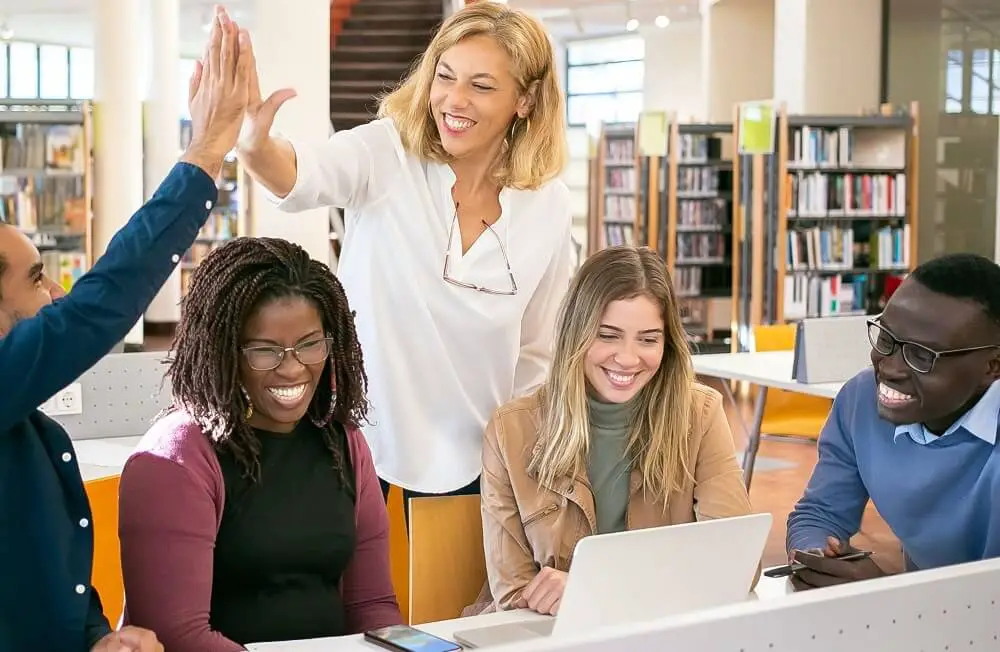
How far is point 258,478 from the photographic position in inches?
73.1

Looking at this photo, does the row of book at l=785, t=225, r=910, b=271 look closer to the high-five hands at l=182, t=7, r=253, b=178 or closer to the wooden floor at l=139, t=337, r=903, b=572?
the wooden floor at l=139, t=337, r=903, b=572

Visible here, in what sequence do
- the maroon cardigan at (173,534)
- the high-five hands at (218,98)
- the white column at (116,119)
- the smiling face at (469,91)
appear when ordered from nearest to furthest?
A: the high-five hands at (218,98)
the maroon cardigan at (173,534)
the smiling face at (469,91)
the white column at (116,119)

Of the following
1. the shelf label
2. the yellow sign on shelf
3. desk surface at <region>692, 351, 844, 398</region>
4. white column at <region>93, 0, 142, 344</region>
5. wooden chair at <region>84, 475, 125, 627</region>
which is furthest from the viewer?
white column at <region>93, 0, 142, 344</region>

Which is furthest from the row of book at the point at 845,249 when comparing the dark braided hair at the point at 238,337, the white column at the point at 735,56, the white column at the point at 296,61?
the dark braided hair at the point at 238,337

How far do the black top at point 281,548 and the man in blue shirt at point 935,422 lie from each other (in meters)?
0.70

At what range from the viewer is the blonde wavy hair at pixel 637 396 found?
6.97 feet

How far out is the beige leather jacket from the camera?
2.10 metres

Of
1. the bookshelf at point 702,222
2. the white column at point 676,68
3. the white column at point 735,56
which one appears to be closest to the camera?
the bookshelf at point 702,222

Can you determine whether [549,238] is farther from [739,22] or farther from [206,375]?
[739,22]

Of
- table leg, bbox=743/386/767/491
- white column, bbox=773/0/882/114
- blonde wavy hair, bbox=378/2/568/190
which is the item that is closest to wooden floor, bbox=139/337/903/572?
table leg, bbox=743/386/767/491

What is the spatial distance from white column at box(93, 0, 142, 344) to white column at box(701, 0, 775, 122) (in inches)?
226

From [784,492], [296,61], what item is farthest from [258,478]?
[784,492]

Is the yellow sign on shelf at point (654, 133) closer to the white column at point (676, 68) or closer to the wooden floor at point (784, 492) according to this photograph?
the wooden floor at point (784, 492)

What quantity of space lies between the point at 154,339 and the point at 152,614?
10.4 meters
